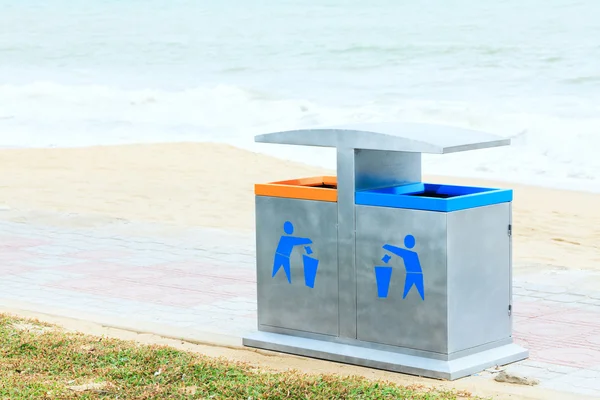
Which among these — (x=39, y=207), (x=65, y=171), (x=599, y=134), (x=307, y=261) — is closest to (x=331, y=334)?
(x=307, y=261)

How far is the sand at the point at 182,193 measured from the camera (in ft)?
42.2

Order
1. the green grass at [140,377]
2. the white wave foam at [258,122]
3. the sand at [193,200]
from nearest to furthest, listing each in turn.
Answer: the green grass at [140,377] < the sand at [193,200] < the white wave foam at [258,122]

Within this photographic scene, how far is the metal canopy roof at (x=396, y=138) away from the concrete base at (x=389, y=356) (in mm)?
1220

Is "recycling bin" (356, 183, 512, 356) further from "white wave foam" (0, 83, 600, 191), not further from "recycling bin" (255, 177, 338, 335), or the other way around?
"white wave foam" (0, 83, 600, 191)

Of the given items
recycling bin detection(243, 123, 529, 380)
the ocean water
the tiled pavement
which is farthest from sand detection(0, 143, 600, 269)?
recycling bin detection(243, 123, 529, 380)

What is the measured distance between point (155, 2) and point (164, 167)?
46.6 m

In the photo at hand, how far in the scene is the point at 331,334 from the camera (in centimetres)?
669

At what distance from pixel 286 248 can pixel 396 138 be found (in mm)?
1095

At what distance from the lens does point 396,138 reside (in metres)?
6.22

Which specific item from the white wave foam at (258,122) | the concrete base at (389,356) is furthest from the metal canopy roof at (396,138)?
the white wave foam at (258,122)

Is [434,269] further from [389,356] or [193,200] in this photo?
[193,200]

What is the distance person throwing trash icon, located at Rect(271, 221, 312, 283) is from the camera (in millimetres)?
6777

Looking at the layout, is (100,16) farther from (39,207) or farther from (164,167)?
(39,207)

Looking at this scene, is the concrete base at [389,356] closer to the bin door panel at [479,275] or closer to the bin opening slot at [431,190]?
the bin door panel at [479,275]
